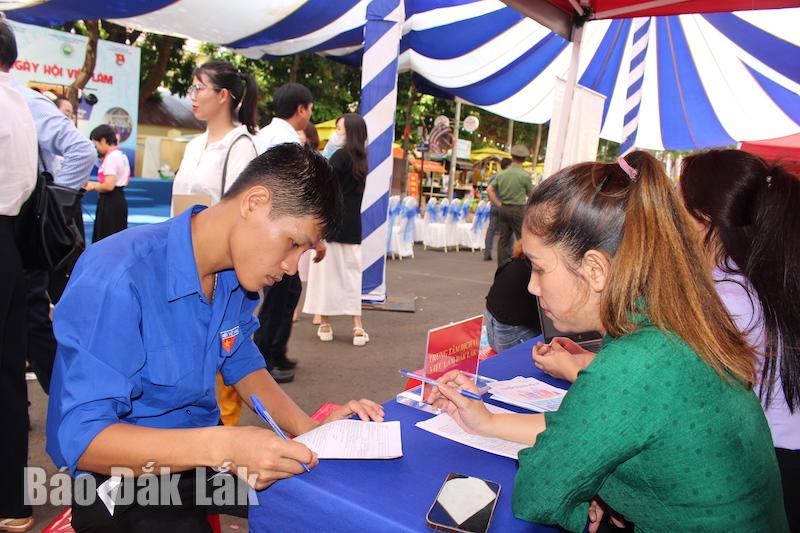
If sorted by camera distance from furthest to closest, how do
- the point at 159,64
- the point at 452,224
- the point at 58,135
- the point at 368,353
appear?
the point at 159,64 → the point at 452,224 → the point at 368,353 → the point at 58,135

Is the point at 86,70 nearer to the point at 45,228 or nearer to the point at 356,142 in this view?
the point at 356,142

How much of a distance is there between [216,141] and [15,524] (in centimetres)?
170

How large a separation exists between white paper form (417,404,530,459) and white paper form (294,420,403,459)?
0.08m

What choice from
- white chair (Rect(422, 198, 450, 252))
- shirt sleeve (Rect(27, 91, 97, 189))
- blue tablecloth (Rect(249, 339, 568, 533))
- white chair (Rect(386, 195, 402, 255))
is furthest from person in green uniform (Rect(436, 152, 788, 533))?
white chair (Rect(422, 198, 450, 252))

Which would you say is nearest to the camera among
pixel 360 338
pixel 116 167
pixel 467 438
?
pixel 467 438

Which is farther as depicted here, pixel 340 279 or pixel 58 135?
pixel 340 279

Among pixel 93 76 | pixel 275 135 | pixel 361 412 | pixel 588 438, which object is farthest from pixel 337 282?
pixel 93 76

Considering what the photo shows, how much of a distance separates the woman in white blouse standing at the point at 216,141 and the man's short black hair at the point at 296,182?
Result: 152 centimetres

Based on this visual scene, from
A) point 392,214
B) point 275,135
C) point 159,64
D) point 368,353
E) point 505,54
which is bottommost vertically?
point 368,353

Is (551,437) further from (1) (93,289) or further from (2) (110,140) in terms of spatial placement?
(2) (110,140)

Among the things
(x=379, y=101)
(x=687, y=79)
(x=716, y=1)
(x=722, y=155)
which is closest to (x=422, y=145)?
(x=687, y=79)

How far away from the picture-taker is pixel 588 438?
942mm

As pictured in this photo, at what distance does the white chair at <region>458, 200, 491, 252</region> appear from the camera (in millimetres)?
11469

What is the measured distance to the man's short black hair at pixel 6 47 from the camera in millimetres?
2074
